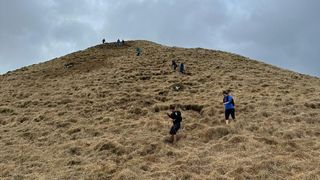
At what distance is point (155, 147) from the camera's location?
72.8 ft

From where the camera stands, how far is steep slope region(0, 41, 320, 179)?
19344 millimetres

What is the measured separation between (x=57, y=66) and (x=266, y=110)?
1174 inches

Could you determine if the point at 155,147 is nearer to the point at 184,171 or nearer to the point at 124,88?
the point at 184,171

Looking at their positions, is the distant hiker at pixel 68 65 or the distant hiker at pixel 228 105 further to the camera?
the distant hiker at pixel 68 65

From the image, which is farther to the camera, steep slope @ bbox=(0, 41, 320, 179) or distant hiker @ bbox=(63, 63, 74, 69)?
distant hiker @ bbox=(63, 63, 74, 69)

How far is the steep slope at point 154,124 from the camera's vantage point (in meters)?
19.3

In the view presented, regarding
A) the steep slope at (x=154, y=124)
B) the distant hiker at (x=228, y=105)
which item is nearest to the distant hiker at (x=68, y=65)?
the steep slope at (x=154, y=124)

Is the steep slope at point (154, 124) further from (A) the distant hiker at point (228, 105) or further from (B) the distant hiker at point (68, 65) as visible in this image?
(B) the distant hiker at point (68, 65)

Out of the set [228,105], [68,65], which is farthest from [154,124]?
[68,65]

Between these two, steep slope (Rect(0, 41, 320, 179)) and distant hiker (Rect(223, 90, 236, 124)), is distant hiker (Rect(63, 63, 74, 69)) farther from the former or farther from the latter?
distant hiker (Rect(223, 90, 236, 124))

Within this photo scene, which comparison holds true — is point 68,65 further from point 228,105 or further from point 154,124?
point 228,105

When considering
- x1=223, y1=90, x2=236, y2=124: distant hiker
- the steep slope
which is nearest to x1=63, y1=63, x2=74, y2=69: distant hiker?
the steep slope

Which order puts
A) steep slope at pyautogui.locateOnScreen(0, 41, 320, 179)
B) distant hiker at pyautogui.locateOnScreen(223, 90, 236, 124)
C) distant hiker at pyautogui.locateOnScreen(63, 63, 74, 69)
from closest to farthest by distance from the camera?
steep slope at pyautogui.locateOnScreen(0, 41, 320, 179) → distant hiker at pyautogui.locateOnScreen(223, 90, 236, 124) → distant hiker at pyautogui.locateOnScreen(63, 63, 74, 69)

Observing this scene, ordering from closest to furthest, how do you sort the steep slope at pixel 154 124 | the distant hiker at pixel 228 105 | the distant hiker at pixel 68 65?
the steep slope at pixel 154 124
the distant hiker at pixel 228 105
the distant hiker at pixel 68 65
